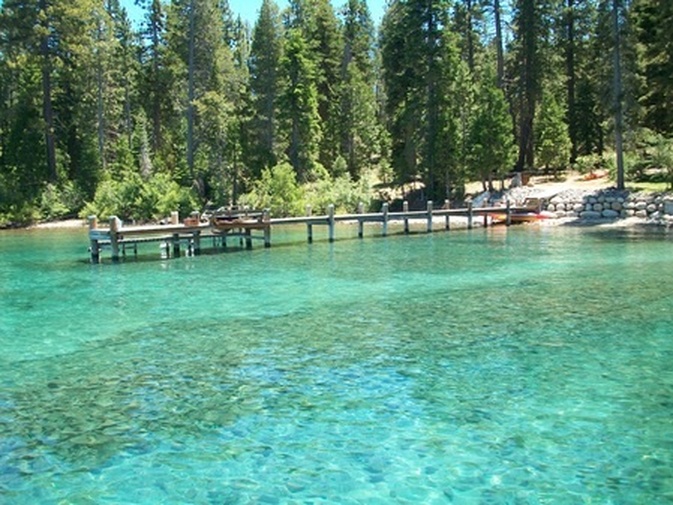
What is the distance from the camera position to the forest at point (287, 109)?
1836 inches

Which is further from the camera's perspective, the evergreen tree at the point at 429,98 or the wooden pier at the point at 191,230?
the evergreen tree at the point at 429,98

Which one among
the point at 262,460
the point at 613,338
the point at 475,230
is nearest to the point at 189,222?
the point at 475,230

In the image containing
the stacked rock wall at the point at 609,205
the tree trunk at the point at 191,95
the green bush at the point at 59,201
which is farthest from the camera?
the green bush at the point at 59,201

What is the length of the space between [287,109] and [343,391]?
1727 inches

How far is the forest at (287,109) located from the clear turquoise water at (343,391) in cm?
2795

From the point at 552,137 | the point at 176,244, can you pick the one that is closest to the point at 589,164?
the point at 552,137

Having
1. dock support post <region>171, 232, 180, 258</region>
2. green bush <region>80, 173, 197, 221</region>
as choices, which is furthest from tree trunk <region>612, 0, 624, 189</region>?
green bush <region>80, 173, 197, 221</region>

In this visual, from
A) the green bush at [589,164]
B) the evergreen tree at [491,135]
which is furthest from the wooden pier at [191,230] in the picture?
the green bush at [589,164]

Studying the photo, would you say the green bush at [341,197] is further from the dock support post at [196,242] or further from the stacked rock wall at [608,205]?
the dock support post at [196,242]

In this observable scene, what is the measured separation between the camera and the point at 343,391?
9836 mm

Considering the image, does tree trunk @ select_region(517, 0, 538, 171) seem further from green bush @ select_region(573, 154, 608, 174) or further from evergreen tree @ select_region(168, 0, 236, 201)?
evergreen tree @ select_region(168, 0, 236, 201)

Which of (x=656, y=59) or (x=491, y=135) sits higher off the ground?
(x=656, y=59)

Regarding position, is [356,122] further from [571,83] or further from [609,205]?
[609,205]

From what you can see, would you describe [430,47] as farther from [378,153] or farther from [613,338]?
[613,338]
